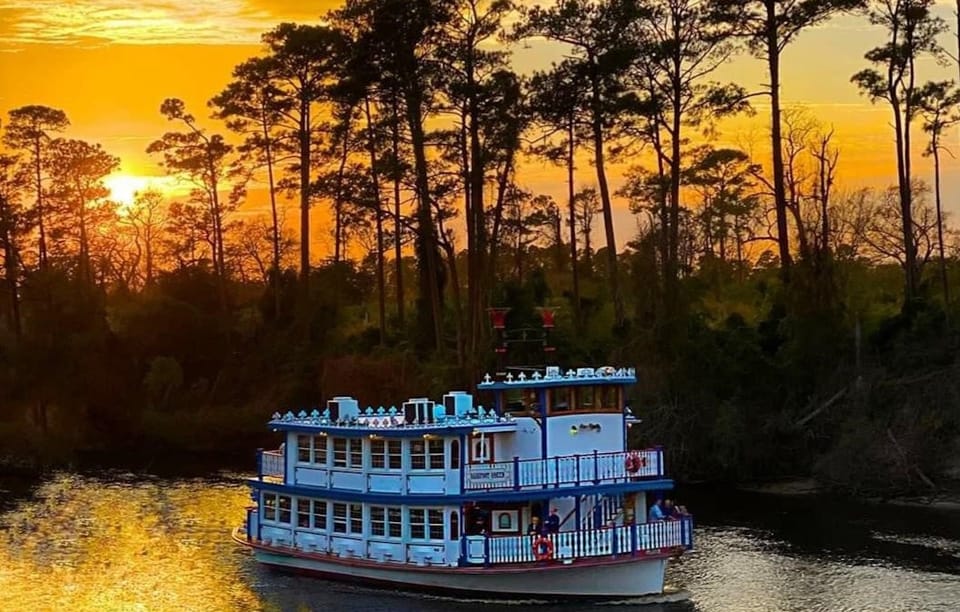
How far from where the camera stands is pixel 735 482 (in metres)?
47.8

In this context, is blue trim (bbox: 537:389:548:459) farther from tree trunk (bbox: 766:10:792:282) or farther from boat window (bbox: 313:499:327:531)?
tree trunk (bbox: 766:10:792:282)

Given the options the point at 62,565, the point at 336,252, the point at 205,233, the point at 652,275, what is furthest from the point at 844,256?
the point at 62,565

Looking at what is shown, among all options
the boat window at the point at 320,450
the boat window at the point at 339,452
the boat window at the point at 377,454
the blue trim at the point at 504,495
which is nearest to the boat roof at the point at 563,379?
the blue trim at the point at 504,495

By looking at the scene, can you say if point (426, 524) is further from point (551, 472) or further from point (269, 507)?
point (269, 507)

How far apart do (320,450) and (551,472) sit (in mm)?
6656

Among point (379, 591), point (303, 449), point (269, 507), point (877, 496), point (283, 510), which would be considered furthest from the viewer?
point (877, 496)

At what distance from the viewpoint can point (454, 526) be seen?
28953 millimetres

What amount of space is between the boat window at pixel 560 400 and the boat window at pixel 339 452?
5485 millimetres

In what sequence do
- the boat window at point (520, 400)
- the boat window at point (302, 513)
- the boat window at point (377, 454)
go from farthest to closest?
the boat window at point (302, 513)
the boat window at point (377, 454)
the boat window at point (520, 400)

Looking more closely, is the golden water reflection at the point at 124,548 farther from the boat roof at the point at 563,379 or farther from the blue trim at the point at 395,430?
the boat roof at the point at 563,379

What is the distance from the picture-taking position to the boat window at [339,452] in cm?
3117


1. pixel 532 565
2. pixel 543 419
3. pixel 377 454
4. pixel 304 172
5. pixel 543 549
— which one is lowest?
pixel 532 565

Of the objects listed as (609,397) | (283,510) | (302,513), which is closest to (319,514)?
(302,513)

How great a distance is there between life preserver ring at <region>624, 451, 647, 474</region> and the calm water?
10.3ft
